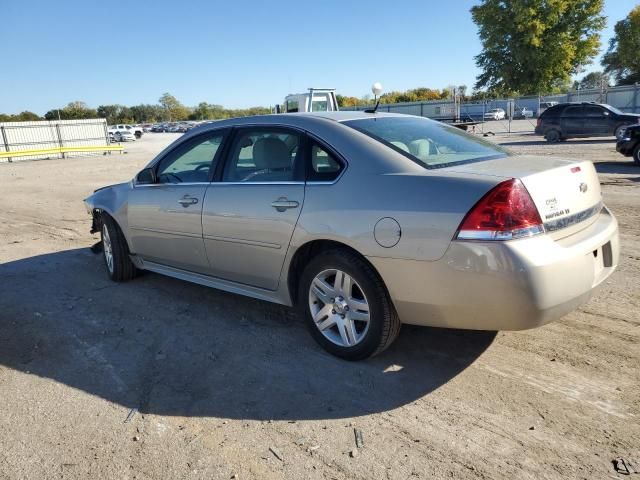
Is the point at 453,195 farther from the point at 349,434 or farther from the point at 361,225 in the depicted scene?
the point at 349,434

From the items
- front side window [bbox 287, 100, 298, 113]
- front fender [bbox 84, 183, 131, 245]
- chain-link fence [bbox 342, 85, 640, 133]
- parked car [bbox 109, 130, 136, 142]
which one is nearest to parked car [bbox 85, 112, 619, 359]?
front fender [bbox 84, 183, 131, 245]

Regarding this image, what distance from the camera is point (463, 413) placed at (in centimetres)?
287

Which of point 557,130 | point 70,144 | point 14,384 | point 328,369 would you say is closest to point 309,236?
point 328,369

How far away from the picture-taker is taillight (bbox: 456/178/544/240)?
2.74 meters

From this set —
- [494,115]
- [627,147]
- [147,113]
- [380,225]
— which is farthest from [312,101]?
[147,113]

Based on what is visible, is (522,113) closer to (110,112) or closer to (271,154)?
(271,154)

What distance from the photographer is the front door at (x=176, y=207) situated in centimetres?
432

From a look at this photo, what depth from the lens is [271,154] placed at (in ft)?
12.8

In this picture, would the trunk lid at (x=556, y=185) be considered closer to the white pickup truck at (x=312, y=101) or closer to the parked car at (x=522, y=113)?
the white pickup truck at (x=312, y=101)

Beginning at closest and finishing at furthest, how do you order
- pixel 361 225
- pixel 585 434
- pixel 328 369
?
pixel 585 434, pixel 361 225, pixel 328 369

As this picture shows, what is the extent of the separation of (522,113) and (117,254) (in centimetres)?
5087

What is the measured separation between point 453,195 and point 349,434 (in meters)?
1.40

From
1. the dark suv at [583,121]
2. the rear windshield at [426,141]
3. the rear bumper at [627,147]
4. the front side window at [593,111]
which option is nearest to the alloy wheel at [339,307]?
the rear windshield at [426,141]

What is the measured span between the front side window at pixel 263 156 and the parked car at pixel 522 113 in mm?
50534
